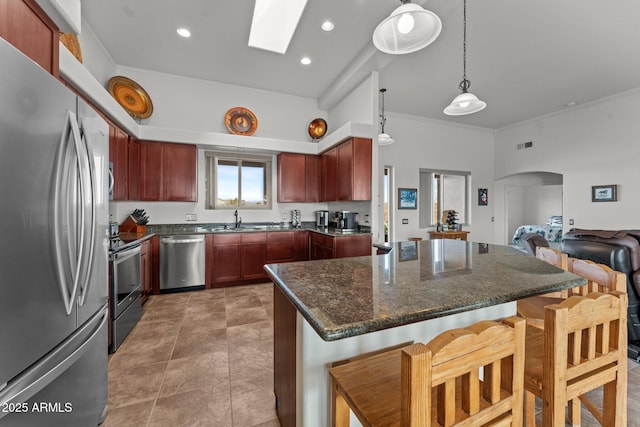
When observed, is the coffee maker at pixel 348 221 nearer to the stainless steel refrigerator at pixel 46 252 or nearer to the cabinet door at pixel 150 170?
the cabinet door at pixel 150 170

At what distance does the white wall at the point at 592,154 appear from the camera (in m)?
4.64

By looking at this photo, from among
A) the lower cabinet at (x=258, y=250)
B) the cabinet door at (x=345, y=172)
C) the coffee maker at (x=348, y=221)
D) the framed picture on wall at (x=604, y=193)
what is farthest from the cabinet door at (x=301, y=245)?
the framed picture on wall at (x=604, y=193)

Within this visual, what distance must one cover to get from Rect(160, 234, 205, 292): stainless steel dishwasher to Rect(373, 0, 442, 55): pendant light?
344 centimetres

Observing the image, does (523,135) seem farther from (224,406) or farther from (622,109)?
(224,406)

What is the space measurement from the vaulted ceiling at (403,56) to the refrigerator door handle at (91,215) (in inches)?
96.0

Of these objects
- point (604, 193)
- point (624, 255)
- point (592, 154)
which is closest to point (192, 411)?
point (624, 255)

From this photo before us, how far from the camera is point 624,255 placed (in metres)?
2.47

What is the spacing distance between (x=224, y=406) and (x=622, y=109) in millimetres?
7686

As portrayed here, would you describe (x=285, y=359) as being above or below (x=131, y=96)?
below

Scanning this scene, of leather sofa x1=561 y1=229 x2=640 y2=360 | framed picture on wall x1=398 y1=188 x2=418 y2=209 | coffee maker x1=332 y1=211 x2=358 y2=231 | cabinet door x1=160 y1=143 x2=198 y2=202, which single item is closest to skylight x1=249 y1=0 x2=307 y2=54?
cabinet door x1=160 y1=143 x2=198 y2=202

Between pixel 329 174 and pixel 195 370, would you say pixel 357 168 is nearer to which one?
pixel 329 174

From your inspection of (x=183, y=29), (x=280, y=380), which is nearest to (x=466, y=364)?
(x=280, y=380)

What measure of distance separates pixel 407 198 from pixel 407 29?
4.50 m

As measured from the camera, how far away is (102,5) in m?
2.81
